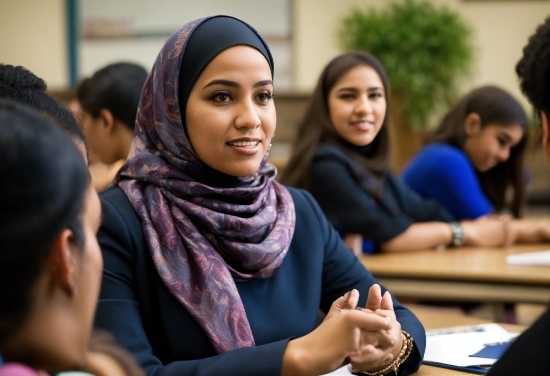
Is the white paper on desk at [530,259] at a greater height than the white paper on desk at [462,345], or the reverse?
the white paper on desk at [462,345]

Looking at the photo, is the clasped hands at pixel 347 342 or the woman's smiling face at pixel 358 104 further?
the woman's smiling face at pixel 358 104

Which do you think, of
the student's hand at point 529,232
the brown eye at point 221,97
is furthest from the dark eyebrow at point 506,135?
the brown eye at point 221,97

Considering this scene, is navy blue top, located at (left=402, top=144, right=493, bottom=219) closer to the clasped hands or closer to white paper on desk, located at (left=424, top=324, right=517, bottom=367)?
white paper on desk, located at (left=424, top=324, right=517, bottom=367)

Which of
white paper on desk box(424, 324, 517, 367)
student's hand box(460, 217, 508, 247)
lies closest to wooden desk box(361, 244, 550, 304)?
student's hand box(460, 217, 508, 247)

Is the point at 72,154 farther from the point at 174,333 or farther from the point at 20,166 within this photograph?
the point at 174,333

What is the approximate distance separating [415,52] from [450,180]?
12.0 feet

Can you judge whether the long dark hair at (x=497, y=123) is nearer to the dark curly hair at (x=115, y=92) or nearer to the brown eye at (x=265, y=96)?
the dark curly hair at (x=115, y=92)

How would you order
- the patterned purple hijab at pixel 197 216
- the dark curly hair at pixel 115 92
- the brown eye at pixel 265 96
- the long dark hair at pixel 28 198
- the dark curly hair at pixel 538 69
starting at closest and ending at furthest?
the long dark hair at pixel 28 198, the dark curly hair at pixel 538 69, the patterned purple hijab at pixel 197 216, the brown eye at pixel 265 96, the dark curly hair at pixel 115 92

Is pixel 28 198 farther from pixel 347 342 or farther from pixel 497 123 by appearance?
pixel 497 123

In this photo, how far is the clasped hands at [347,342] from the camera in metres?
1.17

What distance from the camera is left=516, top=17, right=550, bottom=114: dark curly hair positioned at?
1.05 m

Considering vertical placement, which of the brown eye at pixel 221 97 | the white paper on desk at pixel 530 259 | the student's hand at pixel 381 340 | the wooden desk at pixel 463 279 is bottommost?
the wooden desk at pixel 463 279

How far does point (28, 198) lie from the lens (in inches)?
27.3

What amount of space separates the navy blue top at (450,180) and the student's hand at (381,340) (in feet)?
6.43
